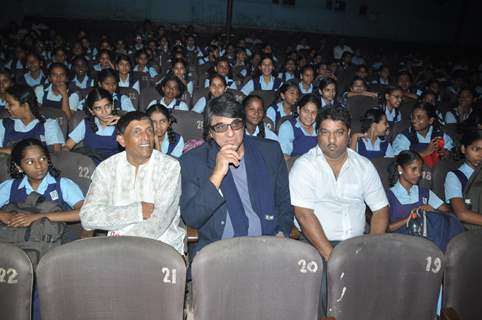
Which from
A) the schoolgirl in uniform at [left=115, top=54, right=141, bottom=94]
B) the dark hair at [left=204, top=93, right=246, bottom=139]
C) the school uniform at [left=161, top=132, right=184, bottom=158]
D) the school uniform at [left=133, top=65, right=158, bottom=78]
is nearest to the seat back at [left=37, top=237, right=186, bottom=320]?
the dark hair at [left=204, top=93, right=246, bottom=139]

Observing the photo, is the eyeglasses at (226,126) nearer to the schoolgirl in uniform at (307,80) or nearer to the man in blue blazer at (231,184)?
the man in blue blazer at (231,184)

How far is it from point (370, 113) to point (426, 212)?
155 cm

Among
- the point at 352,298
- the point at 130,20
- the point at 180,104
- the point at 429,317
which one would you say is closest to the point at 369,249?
the point at 352,298

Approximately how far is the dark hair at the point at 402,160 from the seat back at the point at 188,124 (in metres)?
2.00

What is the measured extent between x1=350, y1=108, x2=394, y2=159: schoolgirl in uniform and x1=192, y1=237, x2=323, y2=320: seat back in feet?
7.10

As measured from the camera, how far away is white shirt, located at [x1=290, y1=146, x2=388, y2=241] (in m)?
2.29

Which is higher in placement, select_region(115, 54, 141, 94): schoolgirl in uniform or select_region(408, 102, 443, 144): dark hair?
select_region(115, 54, 141, 94): schoolgirl in uniform

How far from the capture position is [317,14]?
1477 centimetres

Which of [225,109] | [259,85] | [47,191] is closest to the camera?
[225,109]

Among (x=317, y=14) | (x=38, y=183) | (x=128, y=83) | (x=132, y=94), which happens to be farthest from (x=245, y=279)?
(x=317, y=14)

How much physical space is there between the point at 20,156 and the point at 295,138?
97.0 inches

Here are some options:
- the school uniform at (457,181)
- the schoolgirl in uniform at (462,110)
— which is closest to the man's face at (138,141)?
the school uniform at (457,181)

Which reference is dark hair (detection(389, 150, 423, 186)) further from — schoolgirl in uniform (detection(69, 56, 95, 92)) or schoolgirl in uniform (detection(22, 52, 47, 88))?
schoolgirl in uniform (detection(22, 52, 47, 88))

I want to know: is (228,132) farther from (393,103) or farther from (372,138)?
(393,103)
